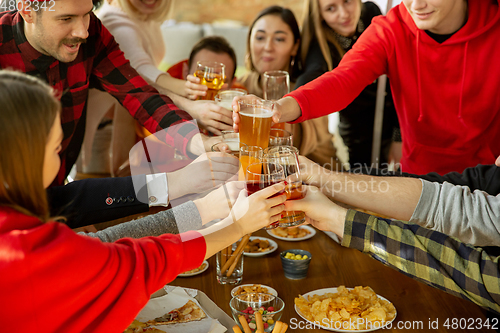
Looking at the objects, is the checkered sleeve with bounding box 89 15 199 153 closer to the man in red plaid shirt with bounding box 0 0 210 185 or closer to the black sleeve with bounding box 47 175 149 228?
the man in red plaid shirt with bounding box 0 0 210 185

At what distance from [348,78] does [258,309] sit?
0.99 meters

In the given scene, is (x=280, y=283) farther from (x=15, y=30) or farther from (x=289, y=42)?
(x=289, y=42)

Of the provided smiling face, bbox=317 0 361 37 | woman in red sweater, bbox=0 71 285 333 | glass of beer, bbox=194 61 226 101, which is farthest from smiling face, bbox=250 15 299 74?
woman in red sweater, bbox=0 71 285 333

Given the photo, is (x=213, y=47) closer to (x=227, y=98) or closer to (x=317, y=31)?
(x=317, y=31)

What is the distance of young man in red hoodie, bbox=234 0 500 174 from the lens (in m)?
1.62

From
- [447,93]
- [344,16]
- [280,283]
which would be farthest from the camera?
[344,16]

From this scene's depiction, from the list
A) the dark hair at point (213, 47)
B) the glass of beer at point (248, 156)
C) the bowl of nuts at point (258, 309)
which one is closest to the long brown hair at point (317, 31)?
the dark hair at point (213, 47)

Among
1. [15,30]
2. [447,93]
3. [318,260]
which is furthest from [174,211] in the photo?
[447,93]

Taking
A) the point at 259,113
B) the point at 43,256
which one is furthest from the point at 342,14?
the point at 43,256

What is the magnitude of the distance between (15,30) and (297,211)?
46.7 inches

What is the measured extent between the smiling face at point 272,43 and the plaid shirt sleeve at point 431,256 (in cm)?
162

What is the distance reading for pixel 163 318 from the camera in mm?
1079

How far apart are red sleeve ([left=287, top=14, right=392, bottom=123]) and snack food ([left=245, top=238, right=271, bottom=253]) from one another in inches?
17.6

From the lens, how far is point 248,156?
114cm
